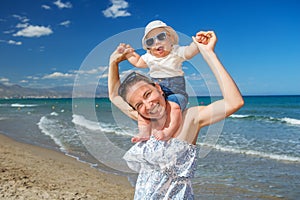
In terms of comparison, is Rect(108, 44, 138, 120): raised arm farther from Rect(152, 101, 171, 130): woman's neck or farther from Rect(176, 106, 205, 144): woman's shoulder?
Rect(176, 106, 205, 144): woman's shoulder

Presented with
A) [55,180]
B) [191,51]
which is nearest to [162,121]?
[191,51]

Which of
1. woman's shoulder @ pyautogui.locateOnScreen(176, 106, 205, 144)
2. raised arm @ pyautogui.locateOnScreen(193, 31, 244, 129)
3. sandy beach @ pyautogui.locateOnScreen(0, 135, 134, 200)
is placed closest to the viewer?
raised arm @ pyautogui.locateOnScreen(193, 31, 244, 129)

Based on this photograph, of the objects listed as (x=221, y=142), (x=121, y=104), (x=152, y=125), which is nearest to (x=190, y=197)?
(x=152, y=125)

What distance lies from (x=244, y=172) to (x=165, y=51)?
294 inches

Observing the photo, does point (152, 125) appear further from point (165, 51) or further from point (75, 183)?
point (75, 183)

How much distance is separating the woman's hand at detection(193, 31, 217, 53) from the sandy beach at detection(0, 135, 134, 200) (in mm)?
5398

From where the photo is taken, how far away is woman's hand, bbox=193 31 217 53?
1.49 m

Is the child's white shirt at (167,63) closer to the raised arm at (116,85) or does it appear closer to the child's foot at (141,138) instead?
the raised arm at (116,85)

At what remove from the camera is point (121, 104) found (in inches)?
67.3

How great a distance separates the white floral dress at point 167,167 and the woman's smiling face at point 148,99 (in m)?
0.17

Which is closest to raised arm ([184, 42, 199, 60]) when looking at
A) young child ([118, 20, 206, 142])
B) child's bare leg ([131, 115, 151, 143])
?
young child ([118, 20, 206, 142])

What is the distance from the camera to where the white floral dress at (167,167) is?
1.64 metres

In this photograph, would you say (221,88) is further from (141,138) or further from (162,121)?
(141,138)

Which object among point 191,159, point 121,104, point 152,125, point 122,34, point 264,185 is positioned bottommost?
point 264,185
